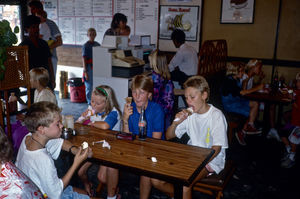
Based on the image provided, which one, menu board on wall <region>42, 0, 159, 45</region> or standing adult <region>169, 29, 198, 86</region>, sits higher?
menu board on wall <region>42, 0, 159, 45</region>

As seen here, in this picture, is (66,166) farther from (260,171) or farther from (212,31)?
(212,31)

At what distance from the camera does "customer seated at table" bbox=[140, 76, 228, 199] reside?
2.23 meters

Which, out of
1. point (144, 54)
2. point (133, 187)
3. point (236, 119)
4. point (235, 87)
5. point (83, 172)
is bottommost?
point (133, 187)

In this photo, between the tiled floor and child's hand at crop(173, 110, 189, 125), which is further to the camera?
the tiled floor

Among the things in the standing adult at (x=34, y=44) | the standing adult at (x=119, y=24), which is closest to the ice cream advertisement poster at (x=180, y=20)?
the standing adult at (x=119, y=24)

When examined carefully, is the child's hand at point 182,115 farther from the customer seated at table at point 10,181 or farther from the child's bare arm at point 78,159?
the customer seated at table at point 10,181

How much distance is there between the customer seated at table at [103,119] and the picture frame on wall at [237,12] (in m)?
3.33

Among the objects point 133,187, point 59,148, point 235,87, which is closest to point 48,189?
point 59,148

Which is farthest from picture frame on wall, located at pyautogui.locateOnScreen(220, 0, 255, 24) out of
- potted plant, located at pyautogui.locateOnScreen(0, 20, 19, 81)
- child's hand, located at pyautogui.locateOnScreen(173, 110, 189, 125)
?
potted plant, located at pyautogui.locateOnScreen(0, 20, 19, 81)

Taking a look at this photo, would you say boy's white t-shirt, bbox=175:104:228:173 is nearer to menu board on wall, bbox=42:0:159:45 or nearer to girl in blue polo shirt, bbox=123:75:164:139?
girl in blue polo shirt, bbox=123:75:164:139

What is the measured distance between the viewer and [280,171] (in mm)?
3461

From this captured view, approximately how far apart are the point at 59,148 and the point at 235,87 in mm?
2636

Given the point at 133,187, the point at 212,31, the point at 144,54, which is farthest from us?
the point at 212,31

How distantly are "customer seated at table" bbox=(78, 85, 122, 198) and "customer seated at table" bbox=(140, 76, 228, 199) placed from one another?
30 cm
